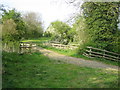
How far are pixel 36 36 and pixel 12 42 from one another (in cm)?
194

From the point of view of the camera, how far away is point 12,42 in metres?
6.35

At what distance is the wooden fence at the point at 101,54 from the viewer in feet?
23.6

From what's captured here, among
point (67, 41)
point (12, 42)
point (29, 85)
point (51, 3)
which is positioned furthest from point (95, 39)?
point (29, 85)

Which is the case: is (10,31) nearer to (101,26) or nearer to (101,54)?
(101,26)

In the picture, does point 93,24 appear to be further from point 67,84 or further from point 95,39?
point 67,84

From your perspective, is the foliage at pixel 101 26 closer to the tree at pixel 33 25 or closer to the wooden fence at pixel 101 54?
the wooden fence at pixel 101 54

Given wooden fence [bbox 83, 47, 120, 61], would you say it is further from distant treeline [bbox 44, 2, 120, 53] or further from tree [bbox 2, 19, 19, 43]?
tree [bbox 2, 19, 19, 43]

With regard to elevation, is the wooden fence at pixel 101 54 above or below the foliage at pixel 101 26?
below

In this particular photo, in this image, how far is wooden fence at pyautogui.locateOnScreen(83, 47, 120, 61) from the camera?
7.19 m

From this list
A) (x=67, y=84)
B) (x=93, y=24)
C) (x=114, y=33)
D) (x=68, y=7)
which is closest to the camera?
(x=67, y=84)

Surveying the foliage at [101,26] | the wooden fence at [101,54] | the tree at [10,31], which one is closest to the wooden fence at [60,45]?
the wooden fence at [101,54]

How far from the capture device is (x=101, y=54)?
7469 mm

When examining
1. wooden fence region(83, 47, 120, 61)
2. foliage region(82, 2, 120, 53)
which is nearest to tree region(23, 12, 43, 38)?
foliage region(82, 2, 120, 53)

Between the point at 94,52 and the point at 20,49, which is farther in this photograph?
the point at 94,52
